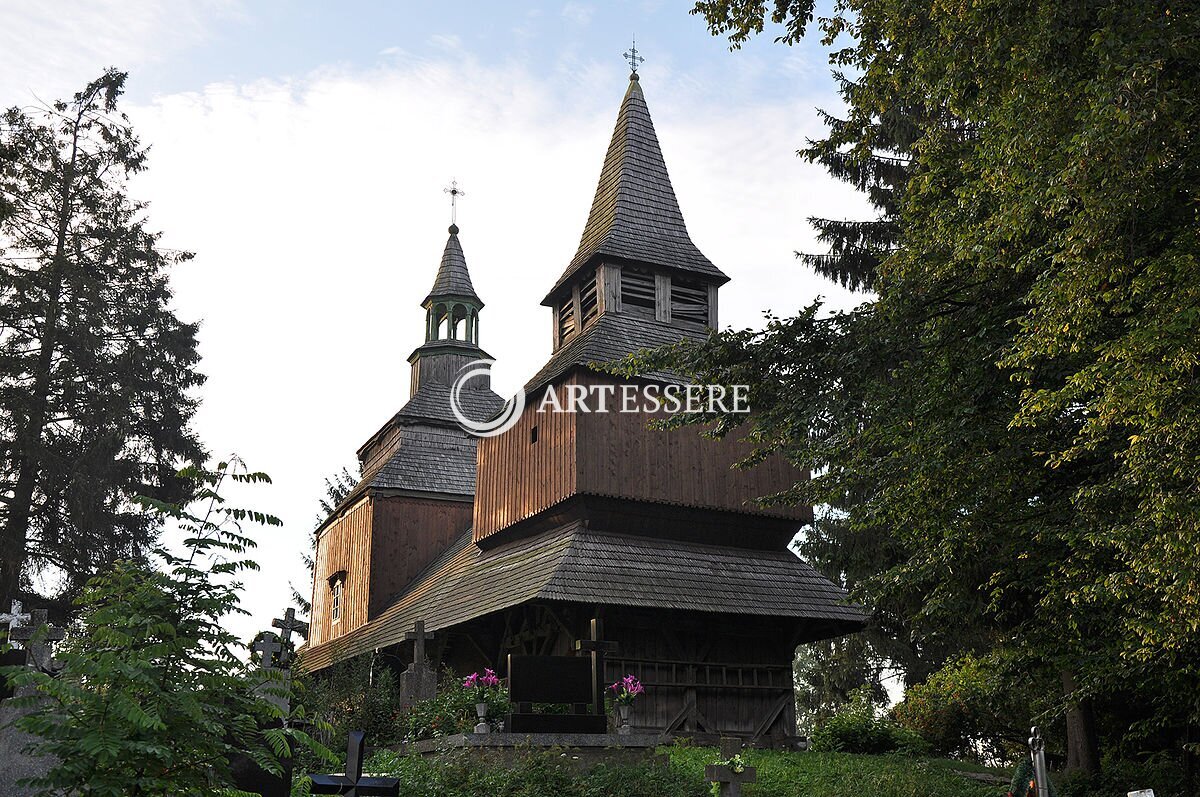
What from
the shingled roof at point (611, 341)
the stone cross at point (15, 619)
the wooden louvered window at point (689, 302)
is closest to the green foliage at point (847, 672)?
the wooden louvered window at point (689, 302)

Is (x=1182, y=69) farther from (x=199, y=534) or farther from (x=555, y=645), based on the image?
(x=555, y=645)

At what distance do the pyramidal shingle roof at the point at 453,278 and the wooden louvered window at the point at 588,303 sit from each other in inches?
453

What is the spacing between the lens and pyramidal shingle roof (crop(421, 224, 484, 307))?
3672 centimetres

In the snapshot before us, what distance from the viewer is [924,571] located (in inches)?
516

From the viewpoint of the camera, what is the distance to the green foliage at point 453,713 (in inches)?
638

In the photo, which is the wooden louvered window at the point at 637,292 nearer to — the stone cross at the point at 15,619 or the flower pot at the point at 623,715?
the flower pot at the point at 623,715

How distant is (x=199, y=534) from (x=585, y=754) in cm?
991

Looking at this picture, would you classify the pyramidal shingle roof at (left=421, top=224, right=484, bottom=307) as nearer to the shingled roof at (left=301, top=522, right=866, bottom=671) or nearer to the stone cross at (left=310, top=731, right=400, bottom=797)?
the shingled roof at (left=301, top=522, right=866, bottom=671)

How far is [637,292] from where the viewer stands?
25.3m

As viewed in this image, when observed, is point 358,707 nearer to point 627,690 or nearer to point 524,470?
point 627,690

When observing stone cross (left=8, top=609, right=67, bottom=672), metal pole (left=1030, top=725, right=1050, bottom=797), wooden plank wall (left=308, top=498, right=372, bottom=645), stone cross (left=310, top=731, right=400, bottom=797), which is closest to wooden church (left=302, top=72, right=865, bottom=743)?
wooden plank wall (left=308, top=498, right=372, bottom=645)

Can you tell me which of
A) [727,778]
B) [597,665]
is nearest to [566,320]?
[597,665]

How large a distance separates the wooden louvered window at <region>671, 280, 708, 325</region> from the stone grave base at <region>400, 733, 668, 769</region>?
12.2 m

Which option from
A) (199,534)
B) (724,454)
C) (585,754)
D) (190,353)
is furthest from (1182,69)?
(190,353)
